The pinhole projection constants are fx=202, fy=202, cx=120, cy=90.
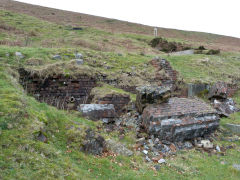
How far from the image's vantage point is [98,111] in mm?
6434

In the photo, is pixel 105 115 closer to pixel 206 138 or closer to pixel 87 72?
pixel 87 72

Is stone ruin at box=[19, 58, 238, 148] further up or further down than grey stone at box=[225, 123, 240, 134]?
further up

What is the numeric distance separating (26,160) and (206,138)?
5.65 m

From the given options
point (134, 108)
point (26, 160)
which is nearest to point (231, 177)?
point (134, 108)

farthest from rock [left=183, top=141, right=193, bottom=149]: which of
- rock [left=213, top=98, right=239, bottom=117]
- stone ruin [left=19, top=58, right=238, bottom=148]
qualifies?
rock [left=213, top=98, right=239, bottom=117]

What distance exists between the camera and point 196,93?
11.6m

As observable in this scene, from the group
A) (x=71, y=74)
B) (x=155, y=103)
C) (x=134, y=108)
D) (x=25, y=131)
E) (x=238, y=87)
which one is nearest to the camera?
(x=25, y=131)

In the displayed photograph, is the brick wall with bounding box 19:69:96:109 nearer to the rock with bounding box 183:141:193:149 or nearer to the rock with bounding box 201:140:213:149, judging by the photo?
the rock with bounding box 183:141:193:149

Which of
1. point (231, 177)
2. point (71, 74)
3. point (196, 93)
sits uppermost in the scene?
point (71, 74)

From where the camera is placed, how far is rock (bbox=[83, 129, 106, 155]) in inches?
173

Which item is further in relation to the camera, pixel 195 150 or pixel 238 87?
pixel 238 87

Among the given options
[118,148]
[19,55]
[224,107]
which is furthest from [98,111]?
[224,107]

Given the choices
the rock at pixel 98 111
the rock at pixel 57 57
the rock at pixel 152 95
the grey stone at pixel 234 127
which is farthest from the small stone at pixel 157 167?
the rock at pixel 57 57

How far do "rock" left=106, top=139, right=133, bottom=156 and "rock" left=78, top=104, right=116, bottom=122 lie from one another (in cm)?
132
